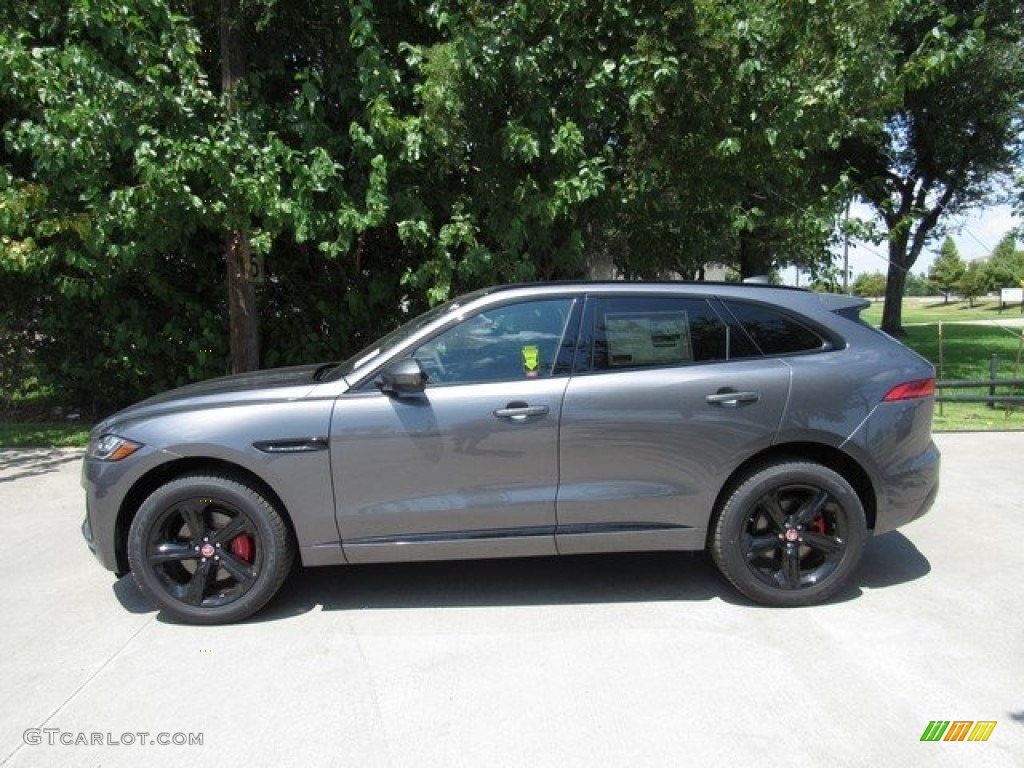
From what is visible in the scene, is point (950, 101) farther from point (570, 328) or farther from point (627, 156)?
point (570, 328)

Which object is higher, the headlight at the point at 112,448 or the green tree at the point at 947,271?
the green tree at the point at 947,271

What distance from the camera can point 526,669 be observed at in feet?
11.5

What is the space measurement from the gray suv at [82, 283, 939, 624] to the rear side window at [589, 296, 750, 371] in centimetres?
1

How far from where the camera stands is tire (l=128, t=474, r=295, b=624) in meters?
3.91

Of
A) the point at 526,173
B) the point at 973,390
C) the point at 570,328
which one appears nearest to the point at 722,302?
the point at 570,328

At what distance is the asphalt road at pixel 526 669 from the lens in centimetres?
297

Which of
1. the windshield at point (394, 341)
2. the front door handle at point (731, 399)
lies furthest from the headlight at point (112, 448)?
the front door handle at point (731, 399)

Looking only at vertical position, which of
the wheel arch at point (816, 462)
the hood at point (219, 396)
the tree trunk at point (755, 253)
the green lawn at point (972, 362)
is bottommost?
the green lawn at point (972, 362)

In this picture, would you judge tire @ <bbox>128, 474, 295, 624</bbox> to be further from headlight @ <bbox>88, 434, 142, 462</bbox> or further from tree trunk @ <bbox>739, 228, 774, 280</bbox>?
tree trunk @ <bbox>739, 228, 774, 280</bbox>

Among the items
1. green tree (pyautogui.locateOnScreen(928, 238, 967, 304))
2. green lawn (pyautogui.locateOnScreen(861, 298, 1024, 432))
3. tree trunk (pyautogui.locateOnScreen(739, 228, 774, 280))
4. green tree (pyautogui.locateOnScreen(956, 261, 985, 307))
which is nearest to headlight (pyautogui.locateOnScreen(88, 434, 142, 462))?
green lawn (pyautogui.locateOnScreen(861, 298, 1024, 432))

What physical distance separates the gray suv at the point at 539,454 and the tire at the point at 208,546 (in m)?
0.01

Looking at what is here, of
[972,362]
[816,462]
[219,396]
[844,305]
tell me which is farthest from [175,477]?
[972,362]

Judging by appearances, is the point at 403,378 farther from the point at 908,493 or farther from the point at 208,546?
the point at 908,493

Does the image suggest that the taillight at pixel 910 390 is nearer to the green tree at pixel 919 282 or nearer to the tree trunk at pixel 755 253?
the tree trunk at pixel 755 253
